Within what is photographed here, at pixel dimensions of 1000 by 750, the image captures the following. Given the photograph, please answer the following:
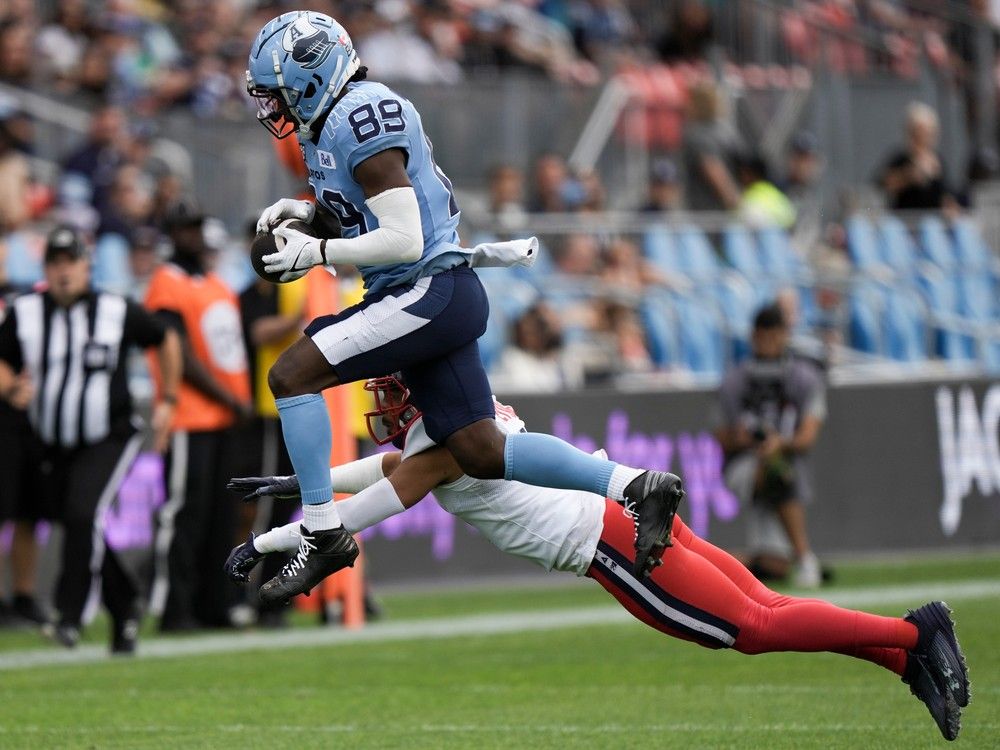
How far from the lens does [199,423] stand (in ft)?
37.9

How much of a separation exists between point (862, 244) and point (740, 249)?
1.48 metres

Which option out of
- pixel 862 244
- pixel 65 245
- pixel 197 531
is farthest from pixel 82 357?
pixel 862 244

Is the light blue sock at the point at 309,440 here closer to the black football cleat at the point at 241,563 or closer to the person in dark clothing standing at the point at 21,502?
the black football cleat at the point at 241,563

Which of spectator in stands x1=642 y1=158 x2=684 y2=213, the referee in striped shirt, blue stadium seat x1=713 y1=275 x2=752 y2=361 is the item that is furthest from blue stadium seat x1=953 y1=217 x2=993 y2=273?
the referee in striped shirt

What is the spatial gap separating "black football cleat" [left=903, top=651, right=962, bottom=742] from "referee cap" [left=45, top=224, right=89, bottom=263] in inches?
A: 222

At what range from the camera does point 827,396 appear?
15367mm

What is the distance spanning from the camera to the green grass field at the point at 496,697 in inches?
277

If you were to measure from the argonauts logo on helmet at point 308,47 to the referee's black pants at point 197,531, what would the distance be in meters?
5.55

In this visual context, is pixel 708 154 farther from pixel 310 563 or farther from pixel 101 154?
pixel 310 563

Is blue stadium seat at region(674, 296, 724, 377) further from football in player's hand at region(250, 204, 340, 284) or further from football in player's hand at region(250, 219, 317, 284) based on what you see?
football in player's hand at region(250, 219, 317, 284)

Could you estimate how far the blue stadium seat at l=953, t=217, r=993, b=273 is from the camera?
18.7 metres

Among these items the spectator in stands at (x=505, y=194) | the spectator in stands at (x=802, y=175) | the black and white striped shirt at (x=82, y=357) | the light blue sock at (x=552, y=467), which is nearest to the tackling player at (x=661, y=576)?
the light blue sock at (x=552, y=467)

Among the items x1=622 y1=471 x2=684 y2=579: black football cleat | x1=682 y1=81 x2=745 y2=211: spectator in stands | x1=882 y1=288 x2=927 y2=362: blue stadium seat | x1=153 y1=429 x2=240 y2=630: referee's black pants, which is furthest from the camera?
x1=682 y1=81 x2=745 y2=211: spectator in stands

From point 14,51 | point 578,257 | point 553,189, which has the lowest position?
point 578,257
